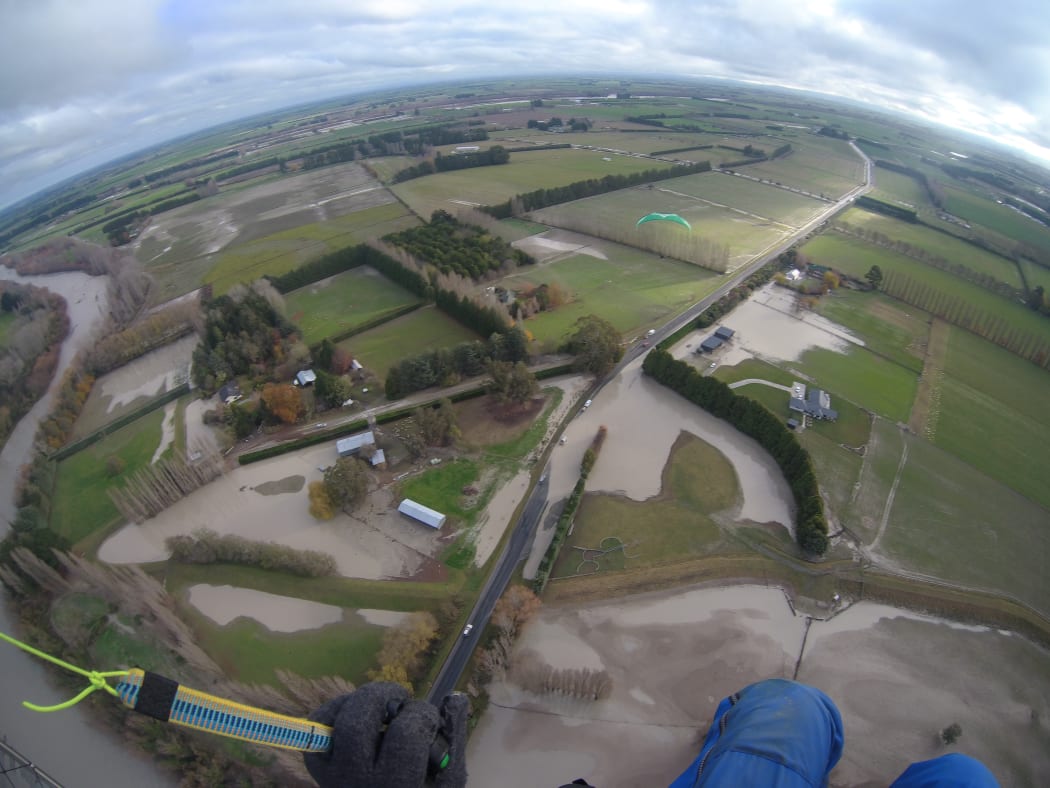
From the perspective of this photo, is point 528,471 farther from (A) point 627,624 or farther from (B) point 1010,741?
(B) point 1010,741

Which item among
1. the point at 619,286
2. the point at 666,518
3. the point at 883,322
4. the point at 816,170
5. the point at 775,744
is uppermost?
the point at 775,744

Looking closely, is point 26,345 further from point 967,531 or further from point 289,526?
point 967,531

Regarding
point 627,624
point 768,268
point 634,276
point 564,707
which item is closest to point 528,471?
point 627,624

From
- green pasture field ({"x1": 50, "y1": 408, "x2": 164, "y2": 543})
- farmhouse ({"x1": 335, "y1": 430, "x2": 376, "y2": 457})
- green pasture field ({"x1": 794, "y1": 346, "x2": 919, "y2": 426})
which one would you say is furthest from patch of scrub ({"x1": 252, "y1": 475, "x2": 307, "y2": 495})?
green pasture field ({"x1": 794, "y1": 346, "x2": 919, "y2": 426})

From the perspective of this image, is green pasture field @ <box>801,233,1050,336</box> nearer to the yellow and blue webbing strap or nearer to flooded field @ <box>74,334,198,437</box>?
the yellow and blue webbing strap

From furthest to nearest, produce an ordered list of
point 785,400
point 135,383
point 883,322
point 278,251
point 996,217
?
1. point 996,217
2. point 278,251
3. point 883,322
4. point 135,383
5. point 785,400

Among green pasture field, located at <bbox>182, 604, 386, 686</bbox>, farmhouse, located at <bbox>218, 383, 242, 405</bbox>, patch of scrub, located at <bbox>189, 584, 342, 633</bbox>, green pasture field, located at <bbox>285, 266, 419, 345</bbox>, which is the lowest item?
green pasture field, located at <bbox>182, 604, 386, 686</bbox>

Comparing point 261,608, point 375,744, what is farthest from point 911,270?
point 261,608
